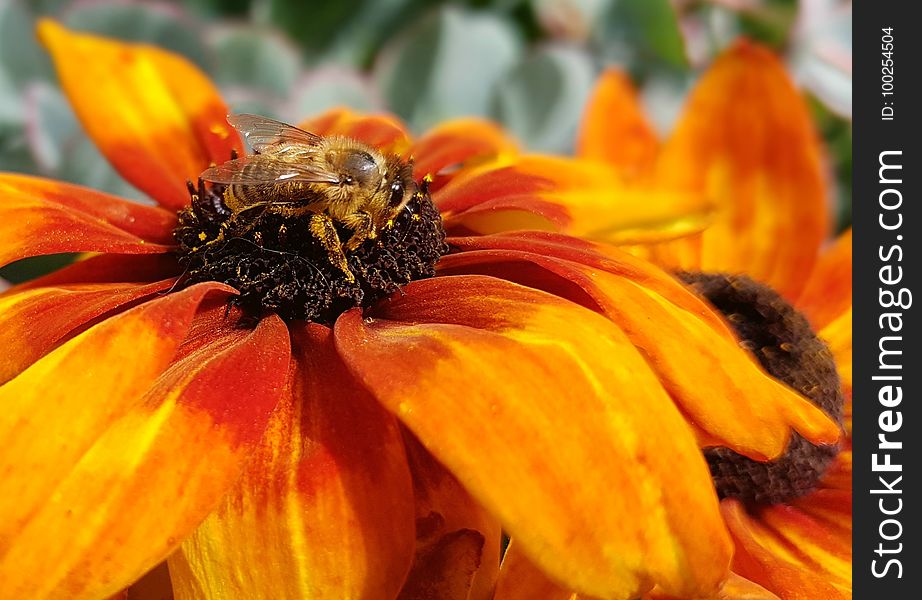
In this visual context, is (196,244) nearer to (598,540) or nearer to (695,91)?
(598,540)

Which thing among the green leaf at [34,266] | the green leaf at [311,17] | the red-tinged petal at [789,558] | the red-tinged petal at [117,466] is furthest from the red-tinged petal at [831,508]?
the green leaf at [311,17]

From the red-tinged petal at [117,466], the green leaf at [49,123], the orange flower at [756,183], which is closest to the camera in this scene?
the red-tinged petal at [117,466]

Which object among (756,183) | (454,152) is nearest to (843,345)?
(756,183)

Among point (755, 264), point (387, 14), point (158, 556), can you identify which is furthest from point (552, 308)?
point (387, 14)

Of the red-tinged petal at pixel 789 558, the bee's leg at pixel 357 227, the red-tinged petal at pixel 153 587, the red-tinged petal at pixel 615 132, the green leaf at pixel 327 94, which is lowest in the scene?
the red-tinged petal at pixel 789 558

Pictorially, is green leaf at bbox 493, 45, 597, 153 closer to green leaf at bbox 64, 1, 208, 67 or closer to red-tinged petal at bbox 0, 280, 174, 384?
green leaf at bbox 64, 1, 208, 67

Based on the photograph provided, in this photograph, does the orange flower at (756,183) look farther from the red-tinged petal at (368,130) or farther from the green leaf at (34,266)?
the green leaf at (34,266)

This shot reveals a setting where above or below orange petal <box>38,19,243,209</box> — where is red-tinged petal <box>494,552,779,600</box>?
below

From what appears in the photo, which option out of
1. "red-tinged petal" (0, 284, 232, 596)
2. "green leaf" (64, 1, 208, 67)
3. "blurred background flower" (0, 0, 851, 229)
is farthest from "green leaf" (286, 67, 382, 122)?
"red-tinged petal" (0, 284, 232, 596)
